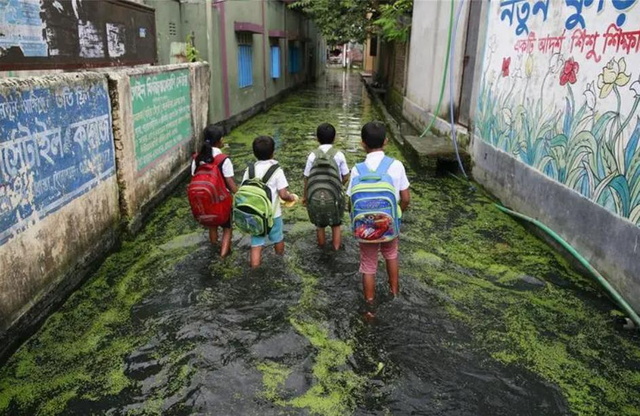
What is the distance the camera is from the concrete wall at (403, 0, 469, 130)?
9.59 metres

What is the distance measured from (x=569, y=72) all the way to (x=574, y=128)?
63 centimetres

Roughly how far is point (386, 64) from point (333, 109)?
6382 mm

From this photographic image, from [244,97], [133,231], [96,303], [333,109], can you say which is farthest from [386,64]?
[96,303]

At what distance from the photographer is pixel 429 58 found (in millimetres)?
11875

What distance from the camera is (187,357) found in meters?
3.48

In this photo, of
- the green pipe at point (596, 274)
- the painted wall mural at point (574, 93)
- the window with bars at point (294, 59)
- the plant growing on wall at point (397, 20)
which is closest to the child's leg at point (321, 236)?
the green pipe at point (596, 274)

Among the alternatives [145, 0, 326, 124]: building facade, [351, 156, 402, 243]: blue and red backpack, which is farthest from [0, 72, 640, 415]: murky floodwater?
[145, 0, 326, 124]: building facade

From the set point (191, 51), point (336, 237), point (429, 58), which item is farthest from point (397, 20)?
point (336, 237)

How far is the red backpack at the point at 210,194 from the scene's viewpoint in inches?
182

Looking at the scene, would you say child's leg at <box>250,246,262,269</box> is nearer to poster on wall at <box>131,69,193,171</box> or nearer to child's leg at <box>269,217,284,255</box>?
child's leg at <box>269,217,284,255</box>

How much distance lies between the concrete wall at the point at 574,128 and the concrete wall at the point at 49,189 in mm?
4593

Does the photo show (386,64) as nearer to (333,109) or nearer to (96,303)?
(333,109)

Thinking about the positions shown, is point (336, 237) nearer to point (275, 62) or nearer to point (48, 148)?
point (48, 148)

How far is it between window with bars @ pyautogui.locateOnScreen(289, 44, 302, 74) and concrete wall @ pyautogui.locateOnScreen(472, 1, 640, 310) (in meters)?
16.1
